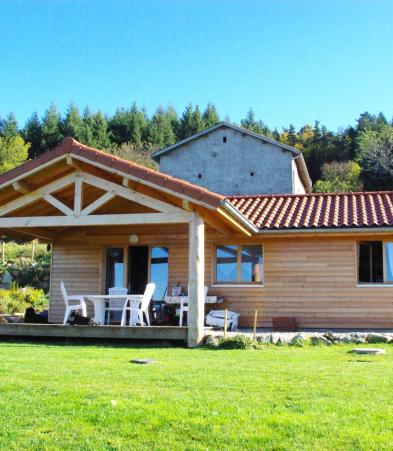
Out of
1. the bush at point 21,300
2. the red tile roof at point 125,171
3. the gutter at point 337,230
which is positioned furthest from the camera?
the bush at point 21,300

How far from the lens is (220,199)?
1068cm

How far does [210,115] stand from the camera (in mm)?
73625

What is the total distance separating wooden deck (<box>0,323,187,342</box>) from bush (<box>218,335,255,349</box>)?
2.59ft

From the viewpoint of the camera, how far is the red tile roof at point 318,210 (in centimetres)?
1418

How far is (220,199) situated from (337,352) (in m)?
3.43

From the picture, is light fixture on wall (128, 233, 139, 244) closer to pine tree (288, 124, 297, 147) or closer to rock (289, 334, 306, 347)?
rock (289, 334, 306, 347)

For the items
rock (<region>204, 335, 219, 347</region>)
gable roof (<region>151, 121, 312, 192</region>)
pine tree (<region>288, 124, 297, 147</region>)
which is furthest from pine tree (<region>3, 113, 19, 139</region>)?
rock (<region>204, 335, 219, 347</region>)

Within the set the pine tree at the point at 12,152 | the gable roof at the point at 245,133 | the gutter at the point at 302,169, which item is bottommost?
the gutter at the point at 302,169

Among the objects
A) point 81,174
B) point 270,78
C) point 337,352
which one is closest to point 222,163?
point 270,78

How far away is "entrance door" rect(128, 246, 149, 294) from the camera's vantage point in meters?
16.2

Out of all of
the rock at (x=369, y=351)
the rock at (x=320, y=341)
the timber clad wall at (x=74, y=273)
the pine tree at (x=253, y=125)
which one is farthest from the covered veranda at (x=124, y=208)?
the pine tree at (x=253, y=125)

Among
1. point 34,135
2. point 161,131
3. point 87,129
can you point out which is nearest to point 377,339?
point 87,129

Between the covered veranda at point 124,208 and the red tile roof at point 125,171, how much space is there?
0.02 m

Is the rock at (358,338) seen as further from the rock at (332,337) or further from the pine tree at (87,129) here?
the pine tree at (87,129)
